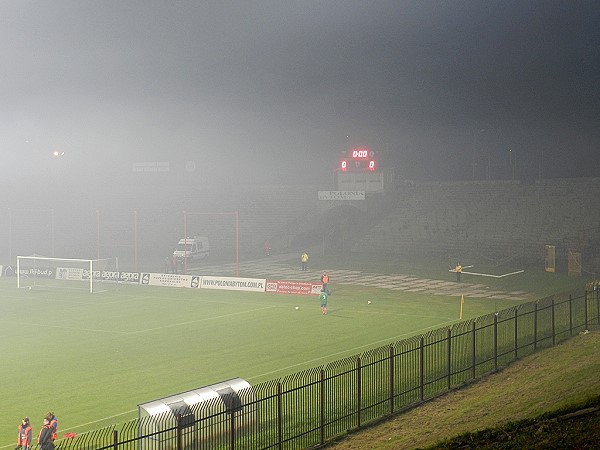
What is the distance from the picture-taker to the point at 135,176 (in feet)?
364

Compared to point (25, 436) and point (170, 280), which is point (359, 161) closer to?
point (170, 280)

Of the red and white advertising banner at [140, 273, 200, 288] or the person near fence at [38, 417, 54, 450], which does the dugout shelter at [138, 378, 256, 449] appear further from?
the red and white advertising banner at [140, 273, 200, 288]

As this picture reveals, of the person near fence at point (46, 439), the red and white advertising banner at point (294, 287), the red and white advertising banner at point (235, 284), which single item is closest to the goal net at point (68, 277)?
the red and white advertising banner at point (235, 284)

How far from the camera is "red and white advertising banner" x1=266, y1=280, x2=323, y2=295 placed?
2036 inches

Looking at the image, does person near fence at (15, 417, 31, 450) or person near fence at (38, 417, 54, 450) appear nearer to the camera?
person near fence at (38, 417, 54, 450)

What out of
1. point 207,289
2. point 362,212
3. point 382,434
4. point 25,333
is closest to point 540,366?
point 382,434

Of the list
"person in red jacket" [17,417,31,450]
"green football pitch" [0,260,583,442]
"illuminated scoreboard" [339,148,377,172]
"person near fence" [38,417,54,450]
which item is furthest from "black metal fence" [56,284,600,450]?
"illuminated scoreboard" [339,148,377,172]

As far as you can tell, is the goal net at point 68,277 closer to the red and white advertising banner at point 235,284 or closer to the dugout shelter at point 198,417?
the red and white advertising banner at point 235,284

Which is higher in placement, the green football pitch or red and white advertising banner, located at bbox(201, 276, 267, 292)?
red and white advertising banner, located at bbox(201, 276, 267, 292)

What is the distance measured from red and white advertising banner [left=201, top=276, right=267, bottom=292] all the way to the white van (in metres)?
18.4

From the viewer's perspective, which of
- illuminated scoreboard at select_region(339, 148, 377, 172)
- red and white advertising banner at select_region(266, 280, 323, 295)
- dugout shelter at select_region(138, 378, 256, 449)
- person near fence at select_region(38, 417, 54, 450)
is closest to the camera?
dugout shelter at select_region(138, 378, 256, 449)

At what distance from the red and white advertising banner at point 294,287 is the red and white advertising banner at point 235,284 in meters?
0.70

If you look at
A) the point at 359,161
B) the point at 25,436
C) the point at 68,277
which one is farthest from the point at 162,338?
the point at 68,277

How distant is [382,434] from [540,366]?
9.06 metres
